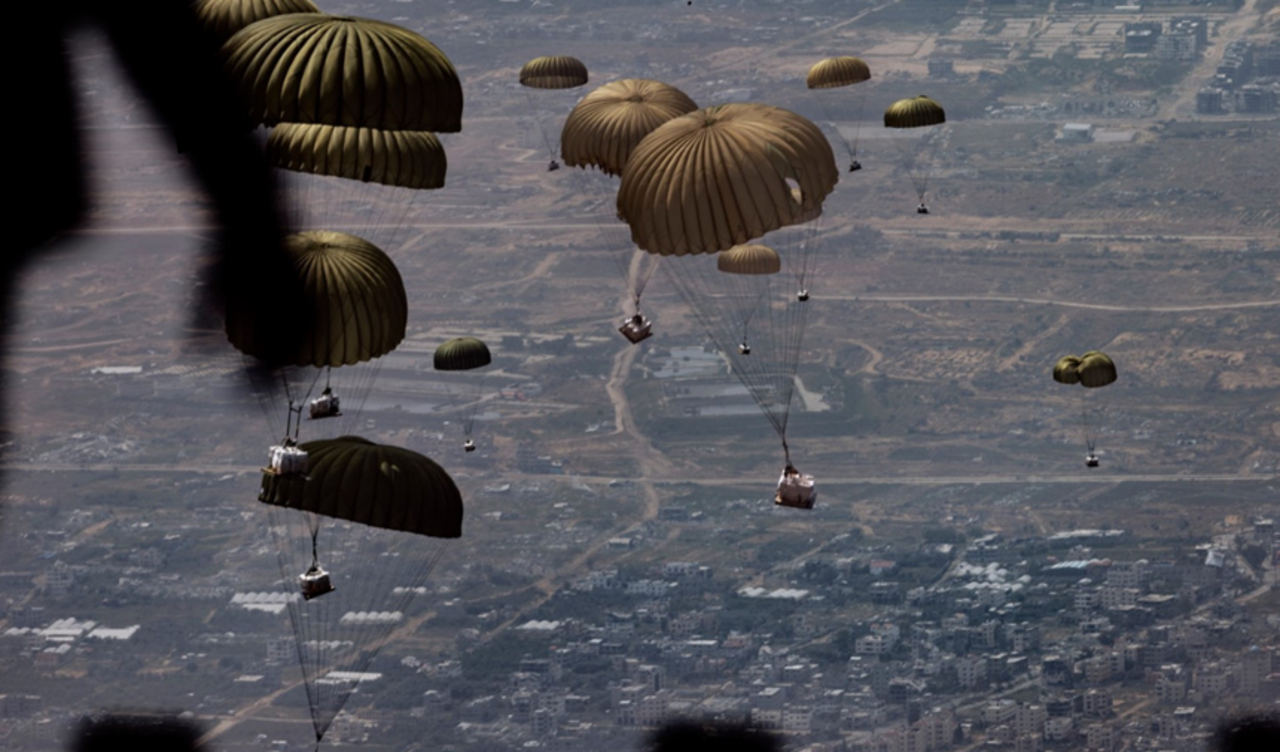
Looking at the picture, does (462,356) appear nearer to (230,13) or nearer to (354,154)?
(354,154)

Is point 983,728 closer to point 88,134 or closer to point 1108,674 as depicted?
point 1108,674

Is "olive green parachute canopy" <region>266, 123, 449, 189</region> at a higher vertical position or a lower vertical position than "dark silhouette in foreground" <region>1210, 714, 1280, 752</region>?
higher

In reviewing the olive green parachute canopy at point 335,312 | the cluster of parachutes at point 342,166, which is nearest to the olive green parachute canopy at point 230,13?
the cluster of parachutes at point 342,166

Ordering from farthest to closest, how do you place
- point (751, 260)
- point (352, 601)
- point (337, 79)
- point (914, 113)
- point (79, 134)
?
1. point (352, 601)
2. point (914, 113)
3. point (751, 260)
4. point (337, 79)
5. point (79, 134)

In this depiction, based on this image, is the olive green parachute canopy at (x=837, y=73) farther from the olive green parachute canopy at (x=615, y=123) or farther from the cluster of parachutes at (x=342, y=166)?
the cluster of parachutes at (x=342, y=166)

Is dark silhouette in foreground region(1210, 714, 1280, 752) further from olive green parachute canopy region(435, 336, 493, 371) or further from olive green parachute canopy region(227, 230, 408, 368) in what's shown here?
olive green parachute canopy region(227, 230, 408, 368)

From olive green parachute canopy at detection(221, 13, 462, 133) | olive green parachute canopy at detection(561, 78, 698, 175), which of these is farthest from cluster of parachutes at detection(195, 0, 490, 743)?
olive green parachute canopy at detection(561, 78, 698, 175)

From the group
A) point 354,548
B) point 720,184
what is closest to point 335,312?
point 720,184
